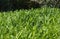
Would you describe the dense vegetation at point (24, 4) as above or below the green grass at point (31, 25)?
below

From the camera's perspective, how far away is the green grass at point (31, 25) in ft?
16.7

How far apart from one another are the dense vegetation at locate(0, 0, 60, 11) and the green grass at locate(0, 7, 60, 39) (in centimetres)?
442

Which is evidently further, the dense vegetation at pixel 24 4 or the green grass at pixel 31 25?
the dense vegetation at pixel 24 4

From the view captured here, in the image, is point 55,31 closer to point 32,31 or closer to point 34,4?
point 32,31

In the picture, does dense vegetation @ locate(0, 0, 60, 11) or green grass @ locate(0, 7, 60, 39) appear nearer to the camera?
green grass @ locate(0, 7, 60, 39)

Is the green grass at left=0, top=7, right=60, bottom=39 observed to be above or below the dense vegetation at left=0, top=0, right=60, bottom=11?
above

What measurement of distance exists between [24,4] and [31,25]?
6070 millimetres

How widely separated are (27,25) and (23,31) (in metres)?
0.39

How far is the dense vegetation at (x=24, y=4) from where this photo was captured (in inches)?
441

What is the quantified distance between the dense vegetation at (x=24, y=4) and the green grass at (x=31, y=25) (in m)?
4.42

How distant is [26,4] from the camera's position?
38.6 ft

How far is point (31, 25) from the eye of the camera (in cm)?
564

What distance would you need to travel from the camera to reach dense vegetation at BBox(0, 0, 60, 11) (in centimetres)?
1121

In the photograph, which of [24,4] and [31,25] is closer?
[31,25]
